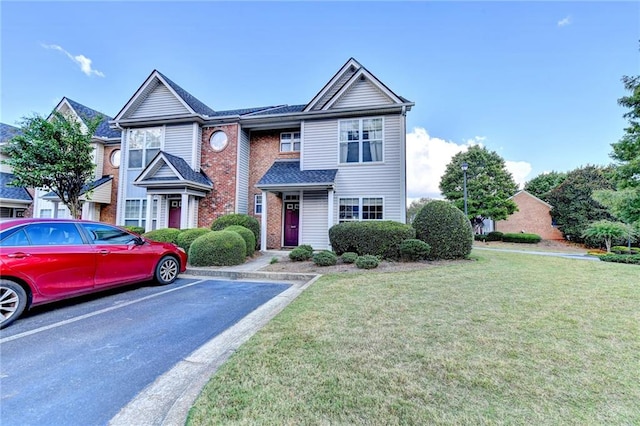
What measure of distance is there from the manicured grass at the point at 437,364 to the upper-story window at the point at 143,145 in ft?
42.7

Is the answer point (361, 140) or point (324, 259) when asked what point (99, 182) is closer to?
point (324, 259)

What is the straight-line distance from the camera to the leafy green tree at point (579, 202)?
23359 mm

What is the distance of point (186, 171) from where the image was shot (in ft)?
40.1

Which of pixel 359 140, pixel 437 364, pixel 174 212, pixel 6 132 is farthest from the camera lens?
pixel 6 132

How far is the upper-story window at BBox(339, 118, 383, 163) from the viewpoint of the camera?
11.9m

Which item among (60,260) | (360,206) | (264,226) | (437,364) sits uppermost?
(360,206)

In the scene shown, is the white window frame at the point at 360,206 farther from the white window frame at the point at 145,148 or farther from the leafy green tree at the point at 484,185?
the leafy green tree at the point at 484,185

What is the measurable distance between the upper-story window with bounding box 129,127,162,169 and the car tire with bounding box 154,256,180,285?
9395 mm

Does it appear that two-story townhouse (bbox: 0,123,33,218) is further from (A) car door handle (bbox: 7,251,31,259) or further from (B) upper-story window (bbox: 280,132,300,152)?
(A) car door handle (bbox: 7,251,31,259)

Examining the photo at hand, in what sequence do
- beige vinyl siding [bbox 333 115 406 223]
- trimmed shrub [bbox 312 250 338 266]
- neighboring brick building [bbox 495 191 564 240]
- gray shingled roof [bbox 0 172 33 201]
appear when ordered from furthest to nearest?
1. neighboring brick building [bbox 495 191 564 240]
2. gray shingled roof [bbox 0 172 33 201]
3. beige vinyl siding [bbox 333 115 406 223]
4. trimmed shrub [bbox 312 250 338 266]

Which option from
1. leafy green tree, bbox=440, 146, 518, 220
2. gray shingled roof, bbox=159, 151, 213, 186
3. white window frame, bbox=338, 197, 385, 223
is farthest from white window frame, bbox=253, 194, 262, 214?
leafy green tree, bbox=440, 146, 518, 220

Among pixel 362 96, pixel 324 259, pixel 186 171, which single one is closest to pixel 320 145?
pixel 362 96

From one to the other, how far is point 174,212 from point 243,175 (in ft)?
13.0

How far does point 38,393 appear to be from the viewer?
94.4 inches
